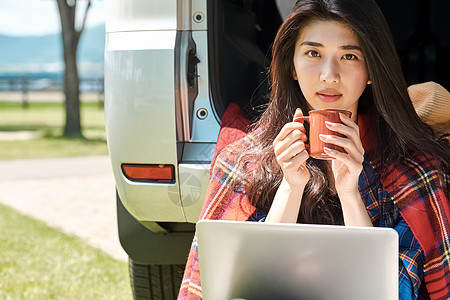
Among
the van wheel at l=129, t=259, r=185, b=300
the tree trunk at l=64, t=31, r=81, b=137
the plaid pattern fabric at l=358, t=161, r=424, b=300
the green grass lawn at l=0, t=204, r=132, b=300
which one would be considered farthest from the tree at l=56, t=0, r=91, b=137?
the plaid pattern fabric at l=358, t=161, r=424, b=300

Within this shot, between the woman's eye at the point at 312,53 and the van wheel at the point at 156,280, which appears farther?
the van wheel at the point at 156,280

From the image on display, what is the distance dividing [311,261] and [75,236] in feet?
12.7

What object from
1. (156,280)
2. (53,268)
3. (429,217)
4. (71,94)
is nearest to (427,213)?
(429,217)

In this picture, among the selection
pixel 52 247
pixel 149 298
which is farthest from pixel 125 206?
pixel 52 247

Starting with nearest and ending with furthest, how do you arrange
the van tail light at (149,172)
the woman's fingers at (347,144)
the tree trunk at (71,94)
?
1. the woman's fingers at (347,144)
2. the van tail light at (149,172)
3. the tree trunk at (71,94)

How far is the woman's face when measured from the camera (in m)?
1.94

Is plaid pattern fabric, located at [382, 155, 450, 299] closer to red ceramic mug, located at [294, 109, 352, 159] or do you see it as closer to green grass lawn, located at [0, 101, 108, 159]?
red ceramic mug, located at [294, 109, 352, 159]

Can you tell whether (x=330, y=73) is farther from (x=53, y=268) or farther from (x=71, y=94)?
(x=71, y=94)

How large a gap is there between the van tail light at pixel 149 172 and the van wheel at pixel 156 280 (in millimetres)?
565

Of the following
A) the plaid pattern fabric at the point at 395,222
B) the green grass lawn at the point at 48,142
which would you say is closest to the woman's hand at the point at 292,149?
the plaid pattern fabric at the point at 395,222

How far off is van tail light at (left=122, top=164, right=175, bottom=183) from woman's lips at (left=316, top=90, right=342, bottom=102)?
703mm

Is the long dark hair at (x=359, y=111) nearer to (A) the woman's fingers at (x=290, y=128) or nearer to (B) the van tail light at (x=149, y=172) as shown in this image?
(A) the woman's fingers at (x=290, y=128)

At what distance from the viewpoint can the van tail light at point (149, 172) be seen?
8.07 feet

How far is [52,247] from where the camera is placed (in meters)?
4.75
